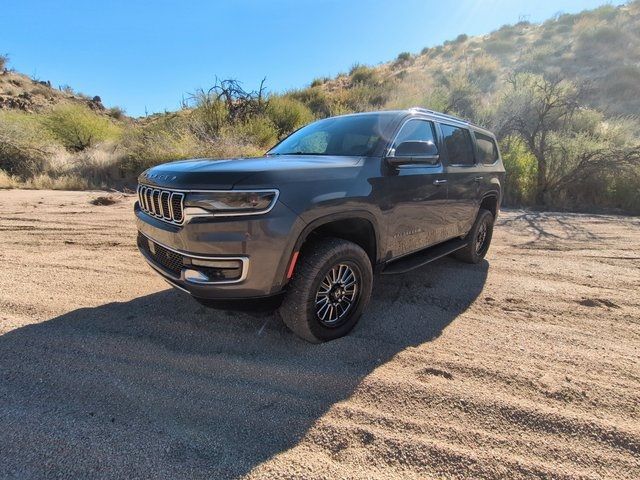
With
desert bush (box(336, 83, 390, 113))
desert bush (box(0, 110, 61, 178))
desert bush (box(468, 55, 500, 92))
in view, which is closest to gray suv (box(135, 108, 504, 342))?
desert bush (box(0, 110, 61, 178))

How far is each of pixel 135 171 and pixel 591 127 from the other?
15608 millimetres

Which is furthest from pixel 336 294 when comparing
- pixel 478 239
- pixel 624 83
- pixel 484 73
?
pixel 484 73

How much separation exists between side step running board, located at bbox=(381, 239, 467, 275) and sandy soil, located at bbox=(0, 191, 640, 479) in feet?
1.45

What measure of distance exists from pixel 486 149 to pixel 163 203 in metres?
4.31

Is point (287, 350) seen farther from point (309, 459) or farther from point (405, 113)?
point (405, 113)

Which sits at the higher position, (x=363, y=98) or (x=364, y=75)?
(x=364, y=75)

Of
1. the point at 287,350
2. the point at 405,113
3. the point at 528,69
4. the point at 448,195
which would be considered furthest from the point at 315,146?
the point at 528,69

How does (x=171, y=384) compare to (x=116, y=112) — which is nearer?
(x=171, y=384)

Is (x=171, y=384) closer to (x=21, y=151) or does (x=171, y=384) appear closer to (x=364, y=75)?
(x=21, y=151)

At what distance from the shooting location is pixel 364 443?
2.04m

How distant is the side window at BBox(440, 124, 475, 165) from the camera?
4148 mm

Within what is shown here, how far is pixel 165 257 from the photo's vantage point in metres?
2.80

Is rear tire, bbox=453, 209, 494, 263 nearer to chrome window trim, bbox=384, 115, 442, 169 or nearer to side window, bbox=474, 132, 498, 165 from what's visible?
side window, bbox=474, 132, 498, 165

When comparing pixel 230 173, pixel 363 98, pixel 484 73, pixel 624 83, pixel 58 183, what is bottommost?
pixel 230 173
